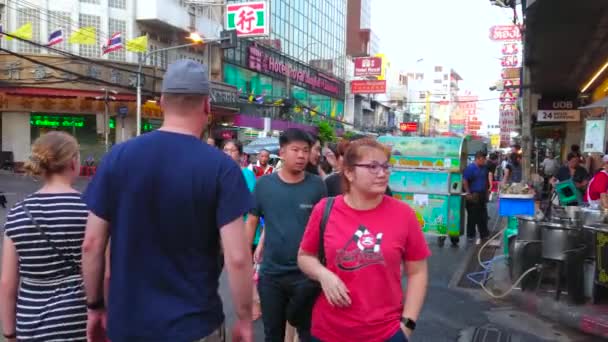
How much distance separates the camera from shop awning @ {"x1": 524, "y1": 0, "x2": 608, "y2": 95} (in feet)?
29.3

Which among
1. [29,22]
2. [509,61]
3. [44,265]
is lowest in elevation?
[44,265]

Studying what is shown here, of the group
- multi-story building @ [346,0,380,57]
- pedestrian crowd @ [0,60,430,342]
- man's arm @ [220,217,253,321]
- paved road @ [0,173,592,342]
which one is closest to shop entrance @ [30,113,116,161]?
paved road @ [0,173,592,342]

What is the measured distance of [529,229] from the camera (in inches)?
268

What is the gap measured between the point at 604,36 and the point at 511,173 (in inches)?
243

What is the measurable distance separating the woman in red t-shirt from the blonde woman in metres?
1.18

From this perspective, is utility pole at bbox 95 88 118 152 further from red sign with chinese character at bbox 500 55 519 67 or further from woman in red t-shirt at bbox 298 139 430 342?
woman in red t-shirt at bbox 298 139 430 342

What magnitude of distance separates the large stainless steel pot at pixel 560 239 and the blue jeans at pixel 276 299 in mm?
3912

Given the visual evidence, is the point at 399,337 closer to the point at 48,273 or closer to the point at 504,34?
the point at 48,273

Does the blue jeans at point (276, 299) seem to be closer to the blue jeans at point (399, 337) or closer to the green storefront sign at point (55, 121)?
the blue jeans at point (399, 337)

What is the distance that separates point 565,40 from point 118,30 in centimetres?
2623

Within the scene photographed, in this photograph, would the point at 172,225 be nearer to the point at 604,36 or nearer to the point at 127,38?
the point at 604,36

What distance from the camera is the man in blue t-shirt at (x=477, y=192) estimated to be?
11594mm

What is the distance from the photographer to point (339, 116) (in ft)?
202

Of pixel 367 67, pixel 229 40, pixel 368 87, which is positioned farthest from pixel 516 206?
pixel 367 67
